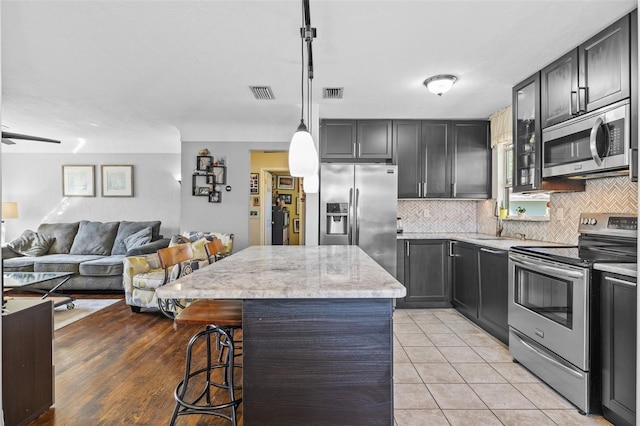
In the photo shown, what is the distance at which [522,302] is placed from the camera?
265 cm

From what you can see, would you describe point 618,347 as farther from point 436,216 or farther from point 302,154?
point 436,216

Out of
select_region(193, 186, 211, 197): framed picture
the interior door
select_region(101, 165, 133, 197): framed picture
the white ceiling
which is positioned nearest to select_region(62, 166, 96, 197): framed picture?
select_region(101, 165, 133, 197): framed picture

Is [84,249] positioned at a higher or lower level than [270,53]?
lower

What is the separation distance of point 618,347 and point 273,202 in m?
7.43

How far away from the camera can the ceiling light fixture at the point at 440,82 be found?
3.06 m

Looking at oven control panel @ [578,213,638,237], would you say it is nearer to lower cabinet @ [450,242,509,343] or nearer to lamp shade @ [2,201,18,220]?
lower cabinet @ [450,242,509,343]

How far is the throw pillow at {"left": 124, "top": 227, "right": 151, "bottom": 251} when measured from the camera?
17.1ft

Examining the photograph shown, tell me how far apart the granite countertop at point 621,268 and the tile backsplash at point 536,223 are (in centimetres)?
78

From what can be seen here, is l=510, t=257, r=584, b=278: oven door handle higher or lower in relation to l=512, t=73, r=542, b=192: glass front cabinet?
lower

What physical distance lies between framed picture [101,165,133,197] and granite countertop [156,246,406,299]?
4897 millimetres

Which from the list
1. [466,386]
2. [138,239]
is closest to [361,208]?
[466,386]

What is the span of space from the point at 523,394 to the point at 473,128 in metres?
3.10

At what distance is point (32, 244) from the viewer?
5.34 meters

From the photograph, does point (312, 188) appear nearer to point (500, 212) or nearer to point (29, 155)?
point (500, 212)
